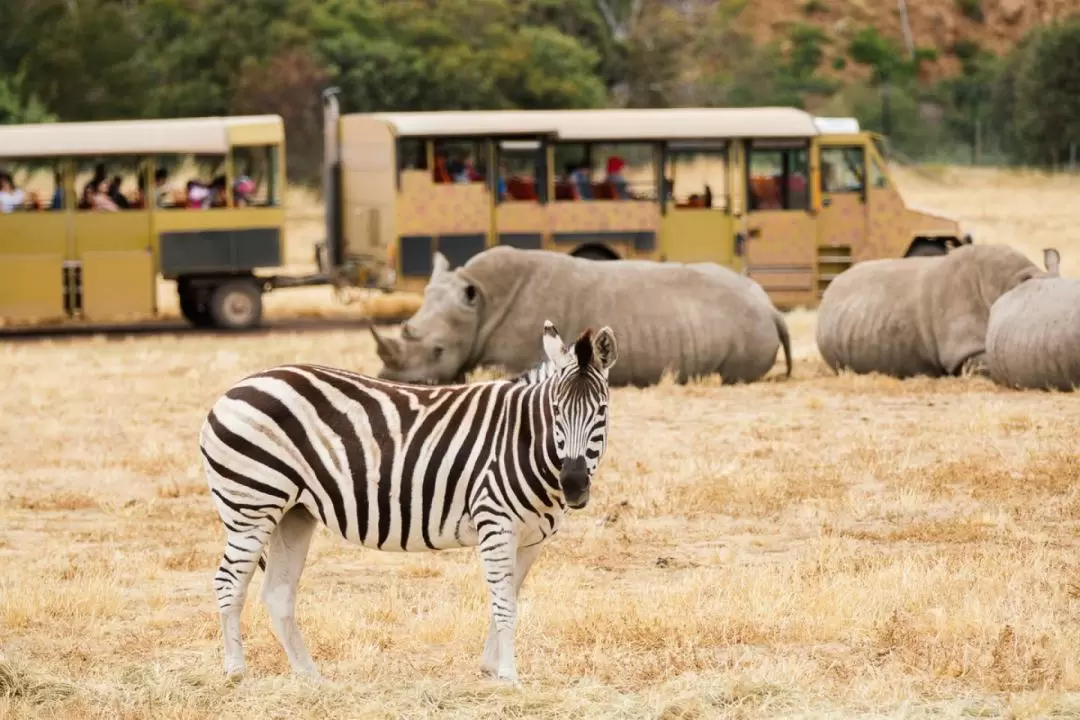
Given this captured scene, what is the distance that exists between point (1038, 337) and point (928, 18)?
3165 inches

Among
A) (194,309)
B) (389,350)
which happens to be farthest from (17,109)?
(389,350)

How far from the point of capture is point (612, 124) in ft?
84.2

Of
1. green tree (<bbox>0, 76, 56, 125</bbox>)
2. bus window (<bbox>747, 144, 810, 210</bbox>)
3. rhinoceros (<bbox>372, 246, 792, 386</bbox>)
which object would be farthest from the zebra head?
green tree (<bbox>0, 76, 56, 125</bbox>)

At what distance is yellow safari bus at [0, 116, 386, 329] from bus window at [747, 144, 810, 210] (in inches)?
248

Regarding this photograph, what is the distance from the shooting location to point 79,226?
24.4 metres

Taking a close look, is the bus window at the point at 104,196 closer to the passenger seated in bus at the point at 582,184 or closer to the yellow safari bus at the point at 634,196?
the yellow safari bus at the point at 634,196

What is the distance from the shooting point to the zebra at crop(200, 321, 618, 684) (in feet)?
25.7

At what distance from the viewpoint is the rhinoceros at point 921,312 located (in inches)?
691

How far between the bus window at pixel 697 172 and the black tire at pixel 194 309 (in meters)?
6.35

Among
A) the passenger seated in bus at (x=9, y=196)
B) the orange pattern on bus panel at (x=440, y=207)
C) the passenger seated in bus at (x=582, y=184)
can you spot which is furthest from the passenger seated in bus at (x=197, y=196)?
the passenger seated in bus at (x=582, y=184)

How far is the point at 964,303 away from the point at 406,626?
9.54m

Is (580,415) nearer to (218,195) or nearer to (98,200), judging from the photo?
(98,200)

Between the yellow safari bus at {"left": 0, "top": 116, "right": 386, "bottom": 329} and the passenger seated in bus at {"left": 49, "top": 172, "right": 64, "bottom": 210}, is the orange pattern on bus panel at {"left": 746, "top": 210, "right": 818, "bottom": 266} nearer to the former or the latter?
the yellow safari bus at {"left": 0, "top": 116, "right": 386, "bottom": 329}

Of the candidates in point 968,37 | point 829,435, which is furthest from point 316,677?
point 968,37
